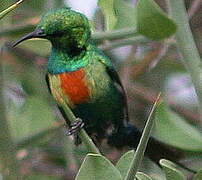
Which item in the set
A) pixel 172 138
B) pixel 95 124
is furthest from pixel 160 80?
pixel 172 138

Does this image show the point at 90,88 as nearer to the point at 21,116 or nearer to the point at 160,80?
the point at 21,116

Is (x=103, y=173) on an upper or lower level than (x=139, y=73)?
upper

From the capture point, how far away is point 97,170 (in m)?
0.79

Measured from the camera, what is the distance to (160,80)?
1.99 m

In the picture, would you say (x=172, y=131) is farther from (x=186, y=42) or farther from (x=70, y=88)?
(x=70, y=88)

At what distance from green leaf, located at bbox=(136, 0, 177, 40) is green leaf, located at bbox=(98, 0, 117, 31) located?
0.58ft

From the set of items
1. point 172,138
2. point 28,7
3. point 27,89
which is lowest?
point 27,89

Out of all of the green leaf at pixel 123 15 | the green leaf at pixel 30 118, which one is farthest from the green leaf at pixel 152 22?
the green leaf at pixel 30 118

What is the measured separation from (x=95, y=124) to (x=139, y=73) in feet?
2.32

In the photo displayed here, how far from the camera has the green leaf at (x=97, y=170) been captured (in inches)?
31.2

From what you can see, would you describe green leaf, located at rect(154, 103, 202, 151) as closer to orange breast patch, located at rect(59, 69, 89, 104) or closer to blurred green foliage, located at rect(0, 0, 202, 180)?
blurred green foliage, located at rect(0, 0, 202, 180)

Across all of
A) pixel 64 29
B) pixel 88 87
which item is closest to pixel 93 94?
pixel 88 87

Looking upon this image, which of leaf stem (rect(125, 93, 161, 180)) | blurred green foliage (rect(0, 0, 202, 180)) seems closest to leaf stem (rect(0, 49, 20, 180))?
blurred green foliage (rect(0, 0, 202, 180))

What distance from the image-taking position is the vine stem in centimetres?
94
